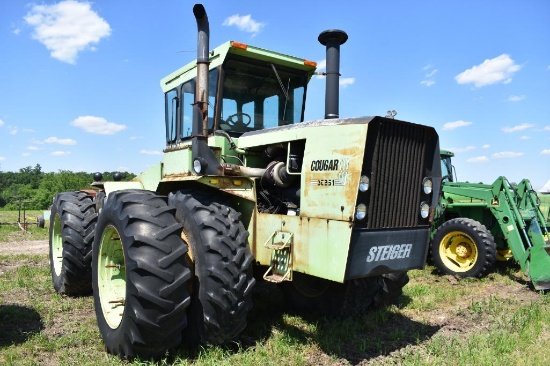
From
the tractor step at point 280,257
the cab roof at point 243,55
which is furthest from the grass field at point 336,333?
the cab roof at point 243,55

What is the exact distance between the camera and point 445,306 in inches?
239

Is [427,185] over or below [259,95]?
below

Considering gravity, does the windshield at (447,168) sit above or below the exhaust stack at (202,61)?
below

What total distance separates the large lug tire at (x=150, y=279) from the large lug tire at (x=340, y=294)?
4.81 feet

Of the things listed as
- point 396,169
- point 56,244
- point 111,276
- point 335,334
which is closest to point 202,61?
point 396,169

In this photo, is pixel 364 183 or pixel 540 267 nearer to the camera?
pixel 364 183

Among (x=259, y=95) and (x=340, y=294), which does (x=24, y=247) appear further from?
(x=340, y=294)

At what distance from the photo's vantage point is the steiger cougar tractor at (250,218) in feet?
11.6

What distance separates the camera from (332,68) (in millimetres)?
4828

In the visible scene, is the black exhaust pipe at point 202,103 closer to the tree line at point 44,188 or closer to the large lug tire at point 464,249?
the large lug tire at point 464,249

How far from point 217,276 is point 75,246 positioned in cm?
318

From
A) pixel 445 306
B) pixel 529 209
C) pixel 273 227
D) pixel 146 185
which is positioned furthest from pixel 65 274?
pixel 529 209

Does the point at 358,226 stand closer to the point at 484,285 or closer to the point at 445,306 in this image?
the point at 445,306

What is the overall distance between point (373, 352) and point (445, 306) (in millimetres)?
2391
